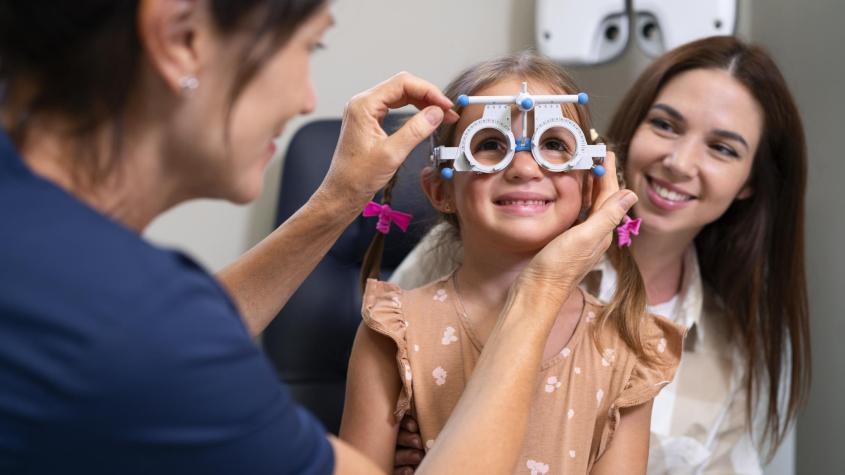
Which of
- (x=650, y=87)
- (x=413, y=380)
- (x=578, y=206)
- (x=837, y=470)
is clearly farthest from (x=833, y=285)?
(x=413, y=380)

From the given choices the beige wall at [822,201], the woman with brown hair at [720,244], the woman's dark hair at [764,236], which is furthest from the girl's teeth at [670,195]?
the beige wall at [822,201]

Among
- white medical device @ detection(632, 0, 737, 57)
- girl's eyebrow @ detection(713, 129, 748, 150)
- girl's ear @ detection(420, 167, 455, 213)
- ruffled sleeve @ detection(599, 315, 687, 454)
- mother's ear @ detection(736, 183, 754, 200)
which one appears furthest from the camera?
white medical device @ detection(632, 0, 737, 57)

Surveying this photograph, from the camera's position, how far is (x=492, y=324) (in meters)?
1.34

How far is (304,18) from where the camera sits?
77cm

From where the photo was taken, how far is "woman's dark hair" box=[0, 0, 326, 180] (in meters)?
0.71

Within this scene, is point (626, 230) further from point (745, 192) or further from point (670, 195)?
point (745, 192)

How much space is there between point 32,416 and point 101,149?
0.23 metres

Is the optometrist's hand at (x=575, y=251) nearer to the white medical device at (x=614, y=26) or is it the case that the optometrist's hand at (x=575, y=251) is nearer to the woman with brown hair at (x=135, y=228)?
the woman with brown hair at (x=135, y=228)

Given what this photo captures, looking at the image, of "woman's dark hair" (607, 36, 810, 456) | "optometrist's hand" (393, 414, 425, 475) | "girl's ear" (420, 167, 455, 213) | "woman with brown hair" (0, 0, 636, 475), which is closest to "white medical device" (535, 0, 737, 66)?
"woman's dark hair" (607, 36, 810, 456)

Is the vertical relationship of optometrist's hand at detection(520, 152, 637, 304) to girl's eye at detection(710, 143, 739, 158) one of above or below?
above

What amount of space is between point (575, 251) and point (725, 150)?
713 mm

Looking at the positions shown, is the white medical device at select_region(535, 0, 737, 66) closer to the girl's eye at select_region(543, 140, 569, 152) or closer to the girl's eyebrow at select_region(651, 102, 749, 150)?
the girl's eyebrow at select_region(651, 102, 749, 150)

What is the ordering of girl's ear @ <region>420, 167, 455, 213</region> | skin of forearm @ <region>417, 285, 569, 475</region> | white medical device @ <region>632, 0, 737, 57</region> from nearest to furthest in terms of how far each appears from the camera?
skin of forearm @ <region>417, 285, 569, 475</region>, girl's ear @ <region>420, 167, 455, 213</region>, white medical device @ <region>632, 0, 737, 57</region>

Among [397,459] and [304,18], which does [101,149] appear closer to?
[304,18]
